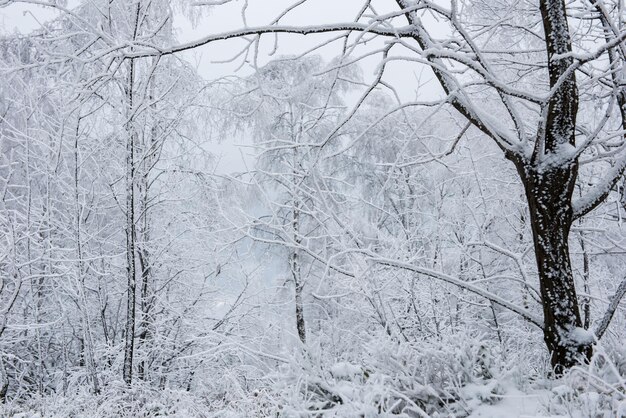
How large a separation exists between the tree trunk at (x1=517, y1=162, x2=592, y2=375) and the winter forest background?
1cm

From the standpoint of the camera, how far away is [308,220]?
1276cm

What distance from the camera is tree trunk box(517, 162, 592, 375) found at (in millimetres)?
2557

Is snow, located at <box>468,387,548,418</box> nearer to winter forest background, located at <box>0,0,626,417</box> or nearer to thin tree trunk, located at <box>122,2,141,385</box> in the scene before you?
winter forest background, located at <box>0,0,626,417</box>

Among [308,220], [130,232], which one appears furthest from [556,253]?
[308,220]

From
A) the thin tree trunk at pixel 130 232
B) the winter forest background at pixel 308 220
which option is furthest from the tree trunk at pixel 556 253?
the thin tree trunk at pixel 130 232

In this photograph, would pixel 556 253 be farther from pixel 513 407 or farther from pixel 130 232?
pixel 130 232

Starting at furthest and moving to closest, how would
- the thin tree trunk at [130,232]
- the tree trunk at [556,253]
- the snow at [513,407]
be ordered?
the thin tree trunk at [130,232], the tree trunk at [556,253], the snow at [513,407]

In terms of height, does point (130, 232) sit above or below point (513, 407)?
above

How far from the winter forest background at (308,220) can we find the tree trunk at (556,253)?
0.01 m

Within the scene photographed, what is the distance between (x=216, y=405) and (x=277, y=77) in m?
9.30

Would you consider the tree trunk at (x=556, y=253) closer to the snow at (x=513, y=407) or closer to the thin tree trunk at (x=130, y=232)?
the snow at (x=513, y=407)

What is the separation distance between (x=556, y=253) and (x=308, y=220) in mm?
10267

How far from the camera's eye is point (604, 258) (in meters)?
10.4

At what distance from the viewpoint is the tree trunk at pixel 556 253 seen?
2557 millimetres
